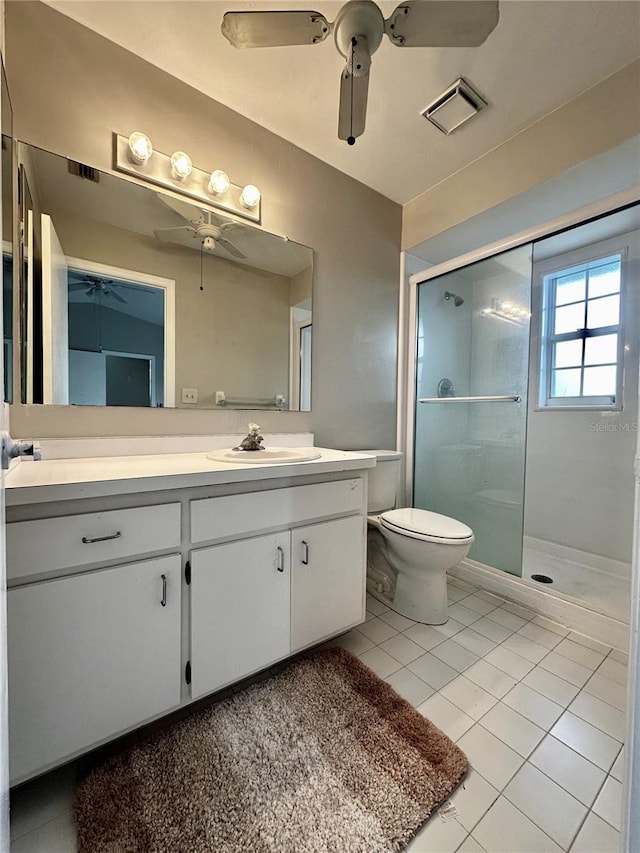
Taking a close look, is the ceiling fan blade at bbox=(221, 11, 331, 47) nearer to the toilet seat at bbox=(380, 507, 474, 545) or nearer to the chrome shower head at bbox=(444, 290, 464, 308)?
the chrome shower head at bbox=(444, 290, 464, 308)

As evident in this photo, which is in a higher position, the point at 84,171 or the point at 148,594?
the point at 84,171

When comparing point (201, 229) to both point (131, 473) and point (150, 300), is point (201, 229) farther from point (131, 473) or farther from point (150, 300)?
point (131, 473)

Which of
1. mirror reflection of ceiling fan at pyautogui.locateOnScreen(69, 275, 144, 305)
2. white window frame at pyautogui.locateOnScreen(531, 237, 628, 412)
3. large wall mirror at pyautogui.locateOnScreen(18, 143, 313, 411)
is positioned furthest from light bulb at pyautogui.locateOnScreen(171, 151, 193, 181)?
white window frame at pyautogui.locateOnScreen(531, 237, 628, 412)

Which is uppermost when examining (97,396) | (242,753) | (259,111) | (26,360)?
(259,111)

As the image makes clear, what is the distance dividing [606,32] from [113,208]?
1.99m

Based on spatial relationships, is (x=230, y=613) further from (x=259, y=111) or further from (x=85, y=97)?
(x=259, y=111)

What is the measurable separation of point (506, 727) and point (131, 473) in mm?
1484

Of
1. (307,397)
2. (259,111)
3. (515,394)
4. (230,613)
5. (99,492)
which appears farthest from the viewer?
(515,394)

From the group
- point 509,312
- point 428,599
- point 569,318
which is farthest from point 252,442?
point 569,318

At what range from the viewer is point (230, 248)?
165 centimetres

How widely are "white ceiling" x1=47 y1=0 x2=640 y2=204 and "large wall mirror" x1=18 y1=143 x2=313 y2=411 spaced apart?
52 cm

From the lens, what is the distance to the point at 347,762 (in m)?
1.02

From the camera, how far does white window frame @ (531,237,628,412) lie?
218 centimetres

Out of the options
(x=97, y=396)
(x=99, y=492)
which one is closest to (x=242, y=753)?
(x=99, y=492)
